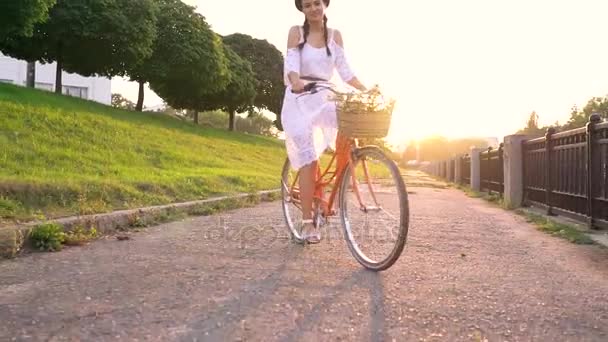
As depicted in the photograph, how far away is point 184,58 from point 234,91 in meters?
8.69

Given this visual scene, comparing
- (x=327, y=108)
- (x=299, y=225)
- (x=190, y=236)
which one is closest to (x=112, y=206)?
(x=190, y=236)

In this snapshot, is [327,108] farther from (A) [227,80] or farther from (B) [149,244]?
(A) [227,80]

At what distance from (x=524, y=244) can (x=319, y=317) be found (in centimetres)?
339

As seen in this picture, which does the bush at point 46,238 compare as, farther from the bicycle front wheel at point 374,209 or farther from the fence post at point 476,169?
the fence post at point 476,169

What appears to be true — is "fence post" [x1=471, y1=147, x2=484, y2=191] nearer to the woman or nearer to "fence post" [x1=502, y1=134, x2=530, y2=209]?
"fence post" [x1=502, y1=134, x2=530, y2=209]

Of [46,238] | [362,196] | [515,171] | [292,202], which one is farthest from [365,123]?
[515,171]

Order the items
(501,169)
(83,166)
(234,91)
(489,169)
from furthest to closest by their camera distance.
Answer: (234,91) < (489,169) < (501,169) < (83,166)

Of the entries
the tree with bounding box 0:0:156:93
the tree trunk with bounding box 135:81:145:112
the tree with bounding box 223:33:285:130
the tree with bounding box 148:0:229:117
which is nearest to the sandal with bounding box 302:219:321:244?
the tree with bounding box 0:0:156:93

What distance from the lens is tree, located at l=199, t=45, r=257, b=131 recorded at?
128 ft

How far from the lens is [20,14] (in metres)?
16.4

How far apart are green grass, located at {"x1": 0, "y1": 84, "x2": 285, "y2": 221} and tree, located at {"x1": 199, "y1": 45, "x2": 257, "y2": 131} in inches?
787

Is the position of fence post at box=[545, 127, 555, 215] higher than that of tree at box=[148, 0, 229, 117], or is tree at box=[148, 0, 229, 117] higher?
tree at box=[148, 0, 229, 117]

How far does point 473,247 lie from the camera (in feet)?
17.3

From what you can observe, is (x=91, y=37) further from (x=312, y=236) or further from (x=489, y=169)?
(x=312, y=236)
